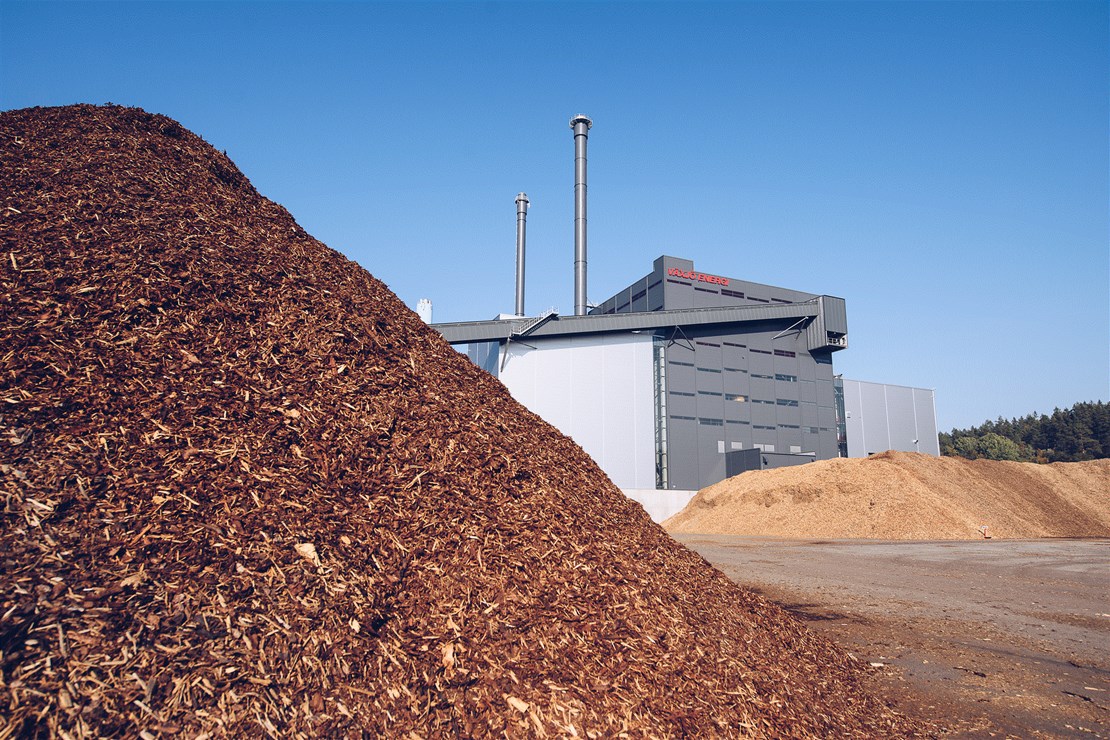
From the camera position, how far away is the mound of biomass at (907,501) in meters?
26.0

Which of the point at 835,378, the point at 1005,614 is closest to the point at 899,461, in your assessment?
the point at 835,378

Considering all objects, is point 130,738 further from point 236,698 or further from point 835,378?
point 835,378

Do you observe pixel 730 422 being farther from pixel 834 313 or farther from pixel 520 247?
pixel 520 247

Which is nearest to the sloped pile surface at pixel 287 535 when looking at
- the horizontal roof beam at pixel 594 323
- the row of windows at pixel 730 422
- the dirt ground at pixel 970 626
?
the dirt ground at pixel 970 626

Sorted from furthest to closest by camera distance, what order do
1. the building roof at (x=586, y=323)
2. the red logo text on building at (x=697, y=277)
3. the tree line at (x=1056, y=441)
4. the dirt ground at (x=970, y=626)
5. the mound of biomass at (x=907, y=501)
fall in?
the tree line at (x=1056, y=441)
the red logo text on building at (x=697, y=277)
the building roof at (x=586, y=323)
the mound of biomass at (x=907, y=501)
the dirt ground at (x=970, y=626)

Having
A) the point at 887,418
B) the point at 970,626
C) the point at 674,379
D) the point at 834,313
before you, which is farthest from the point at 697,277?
the point at 970,626

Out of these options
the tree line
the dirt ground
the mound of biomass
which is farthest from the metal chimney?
the tree line

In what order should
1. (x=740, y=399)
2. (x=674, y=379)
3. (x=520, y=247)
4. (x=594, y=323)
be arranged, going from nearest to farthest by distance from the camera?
(x=594, y=323), (x=674, y=379), (x=740, y=399), (x=520, y=247)

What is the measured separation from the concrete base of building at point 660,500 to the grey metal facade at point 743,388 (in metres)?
0.68

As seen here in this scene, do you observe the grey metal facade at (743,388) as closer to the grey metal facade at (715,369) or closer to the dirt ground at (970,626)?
the grey metal facade at (715,369)

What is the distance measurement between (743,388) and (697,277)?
36.8 ft

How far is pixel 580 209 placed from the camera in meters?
42.7

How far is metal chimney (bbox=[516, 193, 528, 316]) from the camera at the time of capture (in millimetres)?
47344

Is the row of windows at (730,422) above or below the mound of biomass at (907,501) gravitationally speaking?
above
